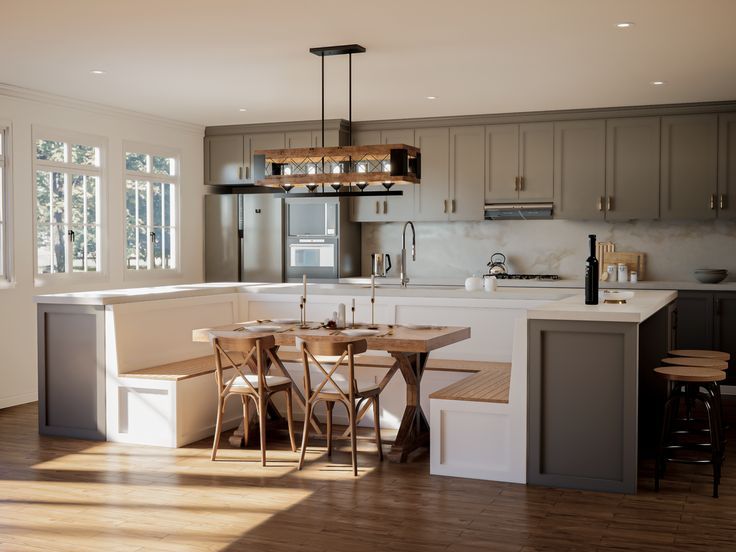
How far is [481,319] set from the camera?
20.1 ft

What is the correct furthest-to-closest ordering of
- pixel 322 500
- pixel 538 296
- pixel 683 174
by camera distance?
1. pixel 683 174
2. pixel 538 296
3. pixel 322 500

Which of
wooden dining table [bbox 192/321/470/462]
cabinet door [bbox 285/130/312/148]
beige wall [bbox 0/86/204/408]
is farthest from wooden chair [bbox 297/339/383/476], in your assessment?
cabinet door [bbox 285/130/312/148]

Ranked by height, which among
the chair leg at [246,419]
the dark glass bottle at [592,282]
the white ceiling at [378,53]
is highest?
the white ceiling at [378,53]

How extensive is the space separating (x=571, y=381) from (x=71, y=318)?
129 inches

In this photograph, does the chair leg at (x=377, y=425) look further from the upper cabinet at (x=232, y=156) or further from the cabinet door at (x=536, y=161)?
the upper cabinet at (x=232, y=156)

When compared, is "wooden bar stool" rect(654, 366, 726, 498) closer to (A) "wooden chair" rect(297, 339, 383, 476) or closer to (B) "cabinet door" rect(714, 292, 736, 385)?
(A) "wooden chair" rect(297, 339, 383, 476)

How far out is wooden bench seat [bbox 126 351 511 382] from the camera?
562cm

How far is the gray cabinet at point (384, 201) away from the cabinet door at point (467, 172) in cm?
43

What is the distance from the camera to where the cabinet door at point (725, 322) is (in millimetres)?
7484

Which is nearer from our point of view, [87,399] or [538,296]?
[87,399]

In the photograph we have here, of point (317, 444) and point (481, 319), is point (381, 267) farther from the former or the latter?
point (317, 444)

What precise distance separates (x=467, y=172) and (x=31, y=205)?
402 centimetres

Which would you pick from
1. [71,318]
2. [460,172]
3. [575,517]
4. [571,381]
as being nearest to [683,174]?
[460,172]

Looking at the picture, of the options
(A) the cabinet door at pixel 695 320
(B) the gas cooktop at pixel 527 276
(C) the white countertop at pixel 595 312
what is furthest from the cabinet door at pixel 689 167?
(C) the white countertop at pixel 595 312
